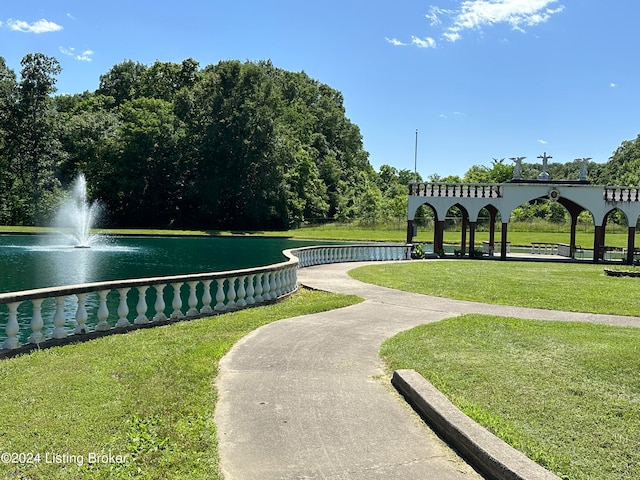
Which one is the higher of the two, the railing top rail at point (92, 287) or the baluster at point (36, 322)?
the railing top rail at point (92, 287)

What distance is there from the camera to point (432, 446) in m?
4.58

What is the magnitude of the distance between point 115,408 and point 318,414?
1.85 m

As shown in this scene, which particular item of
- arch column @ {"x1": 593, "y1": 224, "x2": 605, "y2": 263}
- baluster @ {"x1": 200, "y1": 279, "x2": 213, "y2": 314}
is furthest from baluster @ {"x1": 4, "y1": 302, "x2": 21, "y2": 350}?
arch column @ {"x1": 593, "y1": 224, "x2": 605, "y2": 263}

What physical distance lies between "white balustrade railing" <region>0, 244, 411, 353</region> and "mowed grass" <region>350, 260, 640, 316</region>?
355cm

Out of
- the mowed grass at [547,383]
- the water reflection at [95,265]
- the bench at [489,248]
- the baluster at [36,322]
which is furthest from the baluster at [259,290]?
the bench at [489,248]

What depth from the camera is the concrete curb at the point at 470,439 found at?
3.88 metres

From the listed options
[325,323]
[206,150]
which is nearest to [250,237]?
[206,150]

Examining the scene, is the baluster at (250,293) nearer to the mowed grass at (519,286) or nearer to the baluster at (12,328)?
the mowed grass at (519,286)

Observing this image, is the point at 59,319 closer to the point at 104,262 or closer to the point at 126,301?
the point at 126,301

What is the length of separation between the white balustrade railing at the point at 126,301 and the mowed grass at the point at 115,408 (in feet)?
1.53

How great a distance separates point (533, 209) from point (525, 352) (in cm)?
8402

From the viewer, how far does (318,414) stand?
517cm

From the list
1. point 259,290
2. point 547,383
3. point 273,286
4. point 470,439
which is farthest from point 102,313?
point 547,383

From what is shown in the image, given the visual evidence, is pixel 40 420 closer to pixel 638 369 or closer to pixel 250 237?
pixel 638 369
